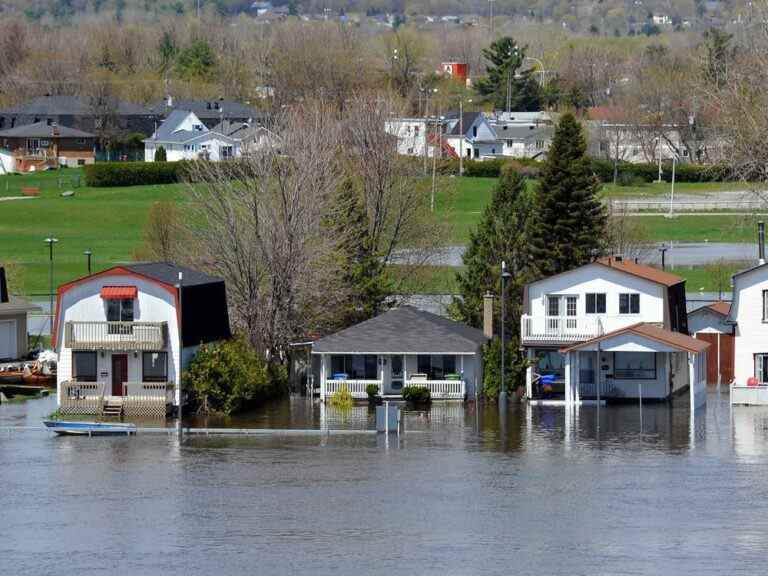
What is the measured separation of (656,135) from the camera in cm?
16938

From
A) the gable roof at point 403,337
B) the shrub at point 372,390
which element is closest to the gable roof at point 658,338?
the gable roof at point 403,337

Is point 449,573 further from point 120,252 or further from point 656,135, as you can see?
point 656,135

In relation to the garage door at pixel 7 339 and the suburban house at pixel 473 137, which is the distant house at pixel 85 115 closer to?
the suburban house at pixel 473 137

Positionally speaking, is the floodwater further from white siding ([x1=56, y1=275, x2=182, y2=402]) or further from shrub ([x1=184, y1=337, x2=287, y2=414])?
white siding ([x1=56, y1=275, x2=182, y2=402])

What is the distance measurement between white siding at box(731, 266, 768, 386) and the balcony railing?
801 inches

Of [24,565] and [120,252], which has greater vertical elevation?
[120,252]

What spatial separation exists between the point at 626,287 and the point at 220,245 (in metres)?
16.0

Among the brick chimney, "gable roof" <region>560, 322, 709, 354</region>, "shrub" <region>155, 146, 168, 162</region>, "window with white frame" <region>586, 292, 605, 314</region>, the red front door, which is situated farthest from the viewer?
"shrub" <region>155, 146, 168, 162</region>

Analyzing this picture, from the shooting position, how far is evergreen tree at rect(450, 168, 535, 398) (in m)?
73.6

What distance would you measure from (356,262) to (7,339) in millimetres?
14394

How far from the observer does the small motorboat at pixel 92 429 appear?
6209 cm

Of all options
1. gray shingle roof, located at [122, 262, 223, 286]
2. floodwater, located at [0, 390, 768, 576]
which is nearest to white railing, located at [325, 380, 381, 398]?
floodwater, located at [0, 390, 768, 576]

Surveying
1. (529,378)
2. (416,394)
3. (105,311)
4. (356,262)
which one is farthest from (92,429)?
(356,262)

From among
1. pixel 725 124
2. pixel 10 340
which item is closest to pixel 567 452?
pixel 10 340
